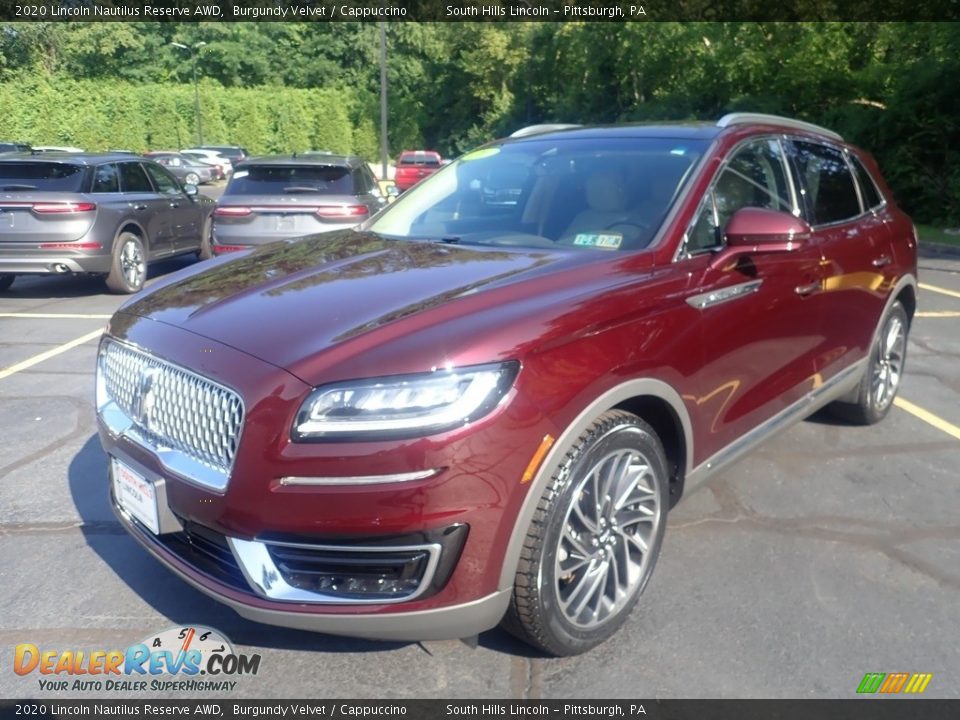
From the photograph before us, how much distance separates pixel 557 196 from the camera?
377 cm

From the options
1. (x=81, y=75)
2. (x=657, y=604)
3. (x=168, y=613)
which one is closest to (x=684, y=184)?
(x=657, y=604)

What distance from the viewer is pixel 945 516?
3.96 meters

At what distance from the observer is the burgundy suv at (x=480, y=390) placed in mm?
2352

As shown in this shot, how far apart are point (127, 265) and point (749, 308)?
8363 millimetres

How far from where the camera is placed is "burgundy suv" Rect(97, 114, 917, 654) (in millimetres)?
2352

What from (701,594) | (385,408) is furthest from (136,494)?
(701,594)

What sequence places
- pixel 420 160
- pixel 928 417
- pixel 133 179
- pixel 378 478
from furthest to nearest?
pixel 420 160 → pixel 133 179 → pixel 928 417 → pixel 378 478

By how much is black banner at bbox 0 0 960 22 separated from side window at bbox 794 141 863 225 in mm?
15754

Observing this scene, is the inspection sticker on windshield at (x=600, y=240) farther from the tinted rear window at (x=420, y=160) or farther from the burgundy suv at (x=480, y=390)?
the tinted rear window at (x=420, y=160)

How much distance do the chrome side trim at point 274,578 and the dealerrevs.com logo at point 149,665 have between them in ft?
1.75

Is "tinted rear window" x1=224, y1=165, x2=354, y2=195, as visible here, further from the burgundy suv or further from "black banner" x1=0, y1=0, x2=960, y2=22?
"black banner" x1=0, y1=0, x2=960, y2=22

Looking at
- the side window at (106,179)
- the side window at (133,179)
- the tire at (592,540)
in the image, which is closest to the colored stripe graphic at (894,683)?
the tire at (592,540)

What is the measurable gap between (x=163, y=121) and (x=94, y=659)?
48429 millimetres

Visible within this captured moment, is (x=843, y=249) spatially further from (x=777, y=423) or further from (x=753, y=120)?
(x=777, y=423)
